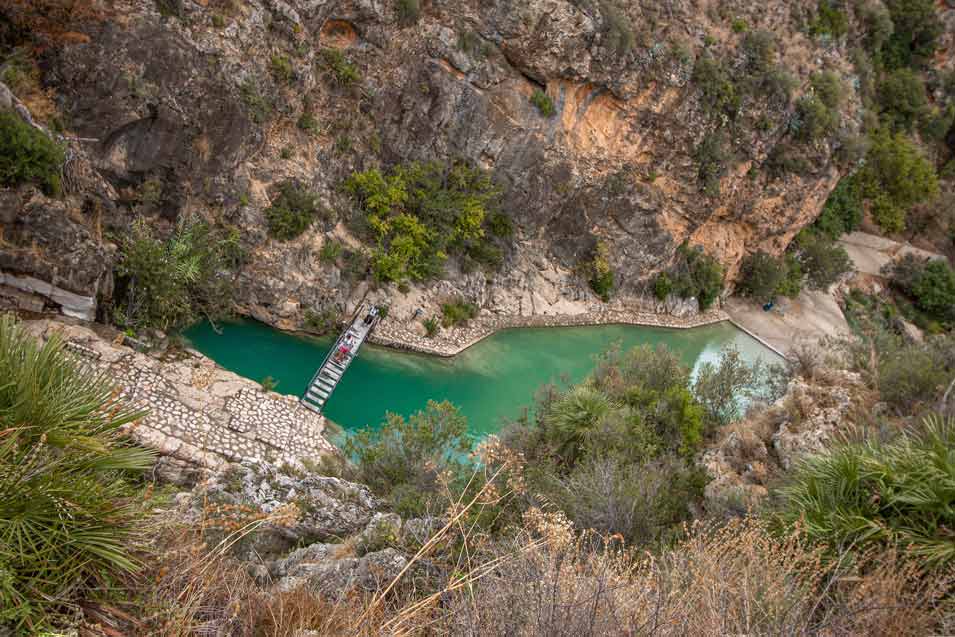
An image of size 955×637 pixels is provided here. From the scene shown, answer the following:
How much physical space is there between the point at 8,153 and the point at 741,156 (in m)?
23.2

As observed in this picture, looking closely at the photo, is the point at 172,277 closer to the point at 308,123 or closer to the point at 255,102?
the point at 255,102

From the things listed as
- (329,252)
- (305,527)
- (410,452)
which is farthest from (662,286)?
(305,527)

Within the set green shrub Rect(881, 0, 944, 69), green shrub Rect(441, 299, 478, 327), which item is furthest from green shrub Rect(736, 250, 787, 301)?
green shrub Rect(441, 299, 478, 327)

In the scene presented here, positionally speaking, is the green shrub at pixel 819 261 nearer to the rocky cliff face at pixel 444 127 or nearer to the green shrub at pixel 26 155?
the rocky cliff face at pixel 444 127

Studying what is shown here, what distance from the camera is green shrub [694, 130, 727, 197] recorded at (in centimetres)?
2152

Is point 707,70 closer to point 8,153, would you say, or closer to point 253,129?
point 253,129

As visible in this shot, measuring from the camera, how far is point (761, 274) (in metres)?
25.6

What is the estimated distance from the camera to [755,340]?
2486 cm

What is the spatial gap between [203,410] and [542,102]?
14.9 m

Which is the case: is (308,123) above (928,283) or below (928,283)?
above

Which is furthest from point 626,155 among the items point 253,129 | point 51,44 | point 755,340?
point 51,44

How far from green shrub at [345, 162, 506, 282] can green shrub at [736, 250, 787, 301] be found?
43.1 ft

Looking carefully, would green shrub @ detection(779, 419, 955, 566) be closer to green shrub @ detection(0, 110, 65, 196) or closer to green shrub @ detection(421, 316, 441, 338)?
green shrub @ detection(421, 316, 441, 338)

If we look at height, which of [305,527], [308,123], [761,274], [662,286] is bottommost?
[662,286]
